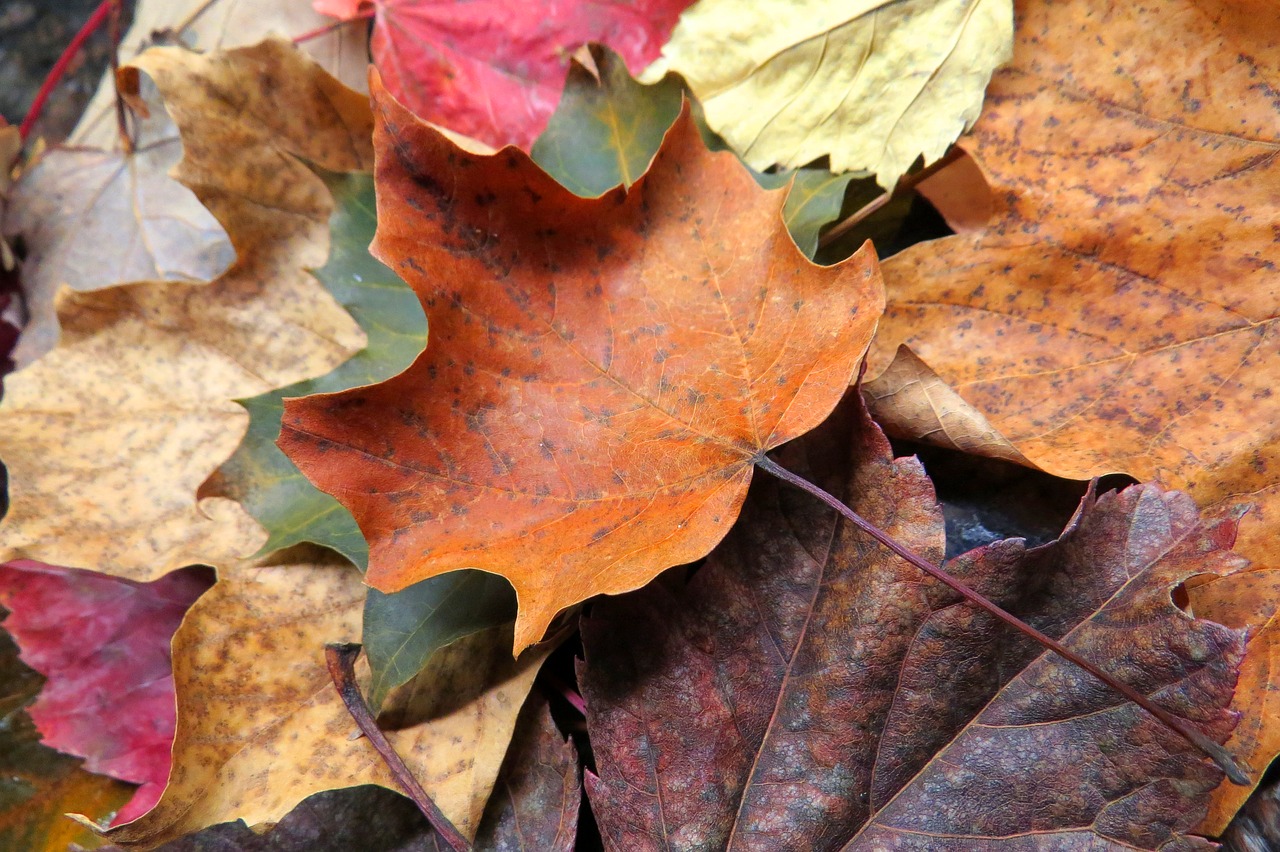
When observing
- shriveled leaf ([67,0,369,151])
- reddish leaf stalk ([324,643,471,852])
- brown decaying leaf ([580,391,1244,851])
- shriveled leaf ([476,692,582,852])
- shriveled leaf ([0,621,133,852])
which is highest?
shriveled leaf ([67,0,369,151])

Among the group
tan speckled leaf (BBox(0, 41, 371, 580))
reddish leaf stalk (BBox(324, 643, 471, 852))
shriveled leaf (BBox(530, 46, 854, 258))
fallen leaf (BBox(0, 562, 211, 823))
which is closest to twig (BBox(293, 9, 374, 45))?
tan speckled leaf (BBox(0, 41, 371, 580))

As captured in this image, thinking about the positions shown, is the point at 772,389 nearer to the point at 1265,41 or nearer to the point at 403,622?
the point at 403,622

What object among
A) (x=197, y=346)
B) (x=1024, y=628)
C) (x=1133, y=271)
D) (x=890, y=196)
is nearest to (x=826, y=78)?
(x=890, y=196)

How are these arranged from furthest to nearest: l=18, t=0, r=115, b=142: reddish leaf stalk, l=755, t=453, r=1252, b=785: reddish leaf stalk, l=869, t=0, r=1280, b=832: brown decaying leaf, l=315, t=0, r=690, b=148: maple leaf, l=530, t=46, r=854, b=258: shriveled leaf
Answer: l=18, t=0, r=115, b=142: reddish leaf stalk
l=315, t=0, r=690, b=148: maple leaf
l=530, t=46, r=854, b=258: shriveled leaf
l=869, t=0, r=1280, b=832: brown decaying leaf
l=755, t=453, r=1252, b=785: reddish leaf stalk

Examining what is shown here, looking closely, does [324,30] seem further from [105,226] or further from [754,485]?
[754,485]

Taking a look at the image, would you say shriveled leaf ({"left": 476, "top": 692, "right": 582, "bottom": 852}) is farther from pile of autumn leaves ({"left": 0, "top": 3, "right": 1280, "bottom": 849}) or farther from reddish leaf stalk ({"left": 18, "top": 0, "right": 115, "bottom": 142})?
reddish leaf stalk ({"left": 18, "top": 0, "right": 115, "bottom": 142})

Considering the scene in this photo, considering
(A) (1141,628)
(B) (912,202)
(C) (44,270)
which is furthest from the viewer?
(C) (44,270)

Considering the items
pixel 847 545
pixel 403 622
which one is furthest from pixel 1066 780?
pixel 403 622

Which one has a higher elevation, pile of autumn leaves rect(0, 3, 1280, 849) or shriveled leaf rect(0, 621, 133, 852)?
pile of autumn leaves rect(0, 3, 1280, 849)
